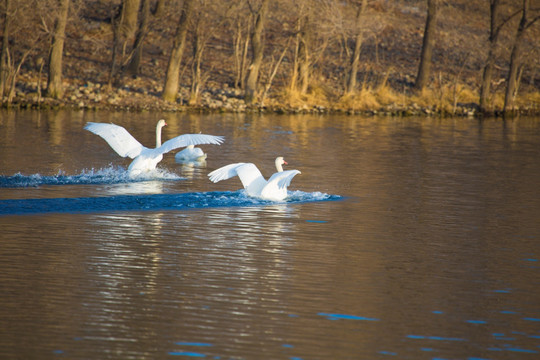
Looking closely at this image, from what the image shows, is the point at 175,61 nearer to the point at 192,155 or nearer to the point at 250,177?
the point at 192,155

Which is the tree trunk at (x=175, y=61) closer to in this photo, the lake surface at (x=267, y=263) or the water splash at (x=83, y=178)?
the lake surface at (x=267, y=263)

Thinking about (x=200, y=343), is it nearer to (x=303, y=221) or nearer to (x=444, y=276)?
(x=444, y=276)

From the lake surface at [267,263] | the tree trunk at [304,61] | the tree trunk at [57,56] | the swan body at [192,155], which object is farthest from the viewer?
the tree trunk at [304,61]

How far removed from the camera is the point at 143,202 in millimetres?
12789

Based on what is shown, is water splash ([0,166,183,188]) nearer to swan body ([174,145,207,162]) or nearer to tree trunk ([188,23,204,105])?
swan body ([174,145,207,162])

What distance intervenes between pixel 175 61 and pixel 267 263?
26.3 metres

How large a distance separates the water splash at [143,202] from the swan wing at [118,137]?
8.70 feet

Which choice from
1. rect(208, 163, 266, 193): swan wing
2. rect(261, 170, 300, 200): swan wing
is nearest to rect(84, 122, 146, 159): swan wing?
rect(208, 163, 266, 193): swan wing

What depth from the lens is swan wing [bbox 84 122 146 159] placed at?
15.6 m

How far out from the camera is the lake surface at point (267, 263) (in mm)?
6754

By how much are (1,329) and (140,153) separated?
918 centimetres

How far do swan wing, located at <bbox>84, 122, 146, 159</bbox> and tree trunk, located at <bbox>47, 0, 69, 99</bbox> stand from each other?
16743 mm

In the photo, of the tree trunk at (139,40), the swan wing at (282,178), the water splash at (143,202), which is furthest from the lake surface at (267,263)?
the tree trunk at (139,40)

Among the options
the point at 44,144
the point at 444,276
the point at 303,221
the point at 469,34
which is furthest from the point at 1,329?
the point at 469,34
